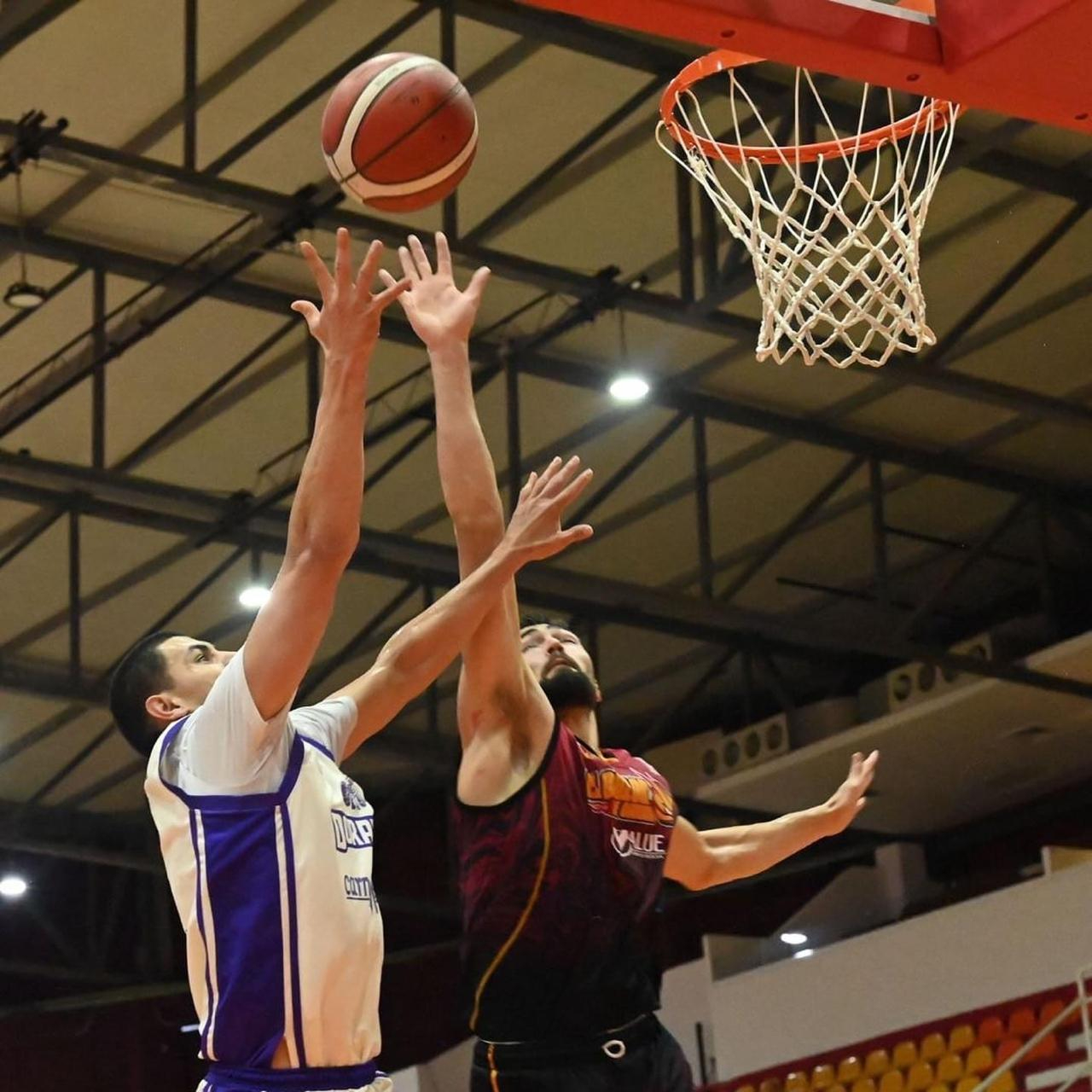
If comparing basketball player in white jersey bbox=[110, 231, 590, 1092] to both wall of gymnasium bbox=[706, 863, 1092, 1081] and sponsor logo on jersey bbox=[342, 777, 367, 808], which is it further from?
wall of gymnasium bbox=[706, 863, 1092, 1081]

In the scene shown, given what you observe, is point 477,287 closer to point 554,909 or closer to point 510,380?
point 554,909

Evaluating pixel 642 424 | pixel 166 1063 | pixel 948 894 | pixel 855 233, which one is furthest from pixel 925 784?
pixel 855 233

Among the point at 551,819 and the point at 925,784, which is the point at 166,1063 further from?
the point at 551,819

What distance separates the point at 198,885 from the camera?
4273mm

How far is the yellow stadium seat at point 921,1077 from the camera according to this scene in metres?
15.5

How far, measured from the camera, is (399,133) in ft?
19.0

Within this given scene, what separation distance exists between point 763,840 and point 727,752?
12.9 metres

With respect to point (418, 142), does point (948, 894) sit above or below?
above

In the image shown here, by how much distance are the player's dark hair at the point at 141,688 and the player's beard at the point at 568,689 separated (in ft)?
3.91

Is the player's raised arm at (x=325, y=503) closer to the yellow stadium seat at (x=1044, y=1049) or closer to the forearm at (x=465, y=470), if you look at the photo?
the forearm at (x=465, y=470)

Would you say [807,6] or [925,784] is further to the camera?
[925,784]

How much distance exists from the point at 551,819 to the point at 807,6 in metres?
1.89

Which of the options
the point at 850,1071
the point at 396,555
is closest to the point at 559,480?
the point at 396,555

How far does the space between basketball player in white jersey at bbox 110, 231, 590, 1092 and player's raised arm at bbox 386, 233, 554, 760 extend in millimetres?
584
